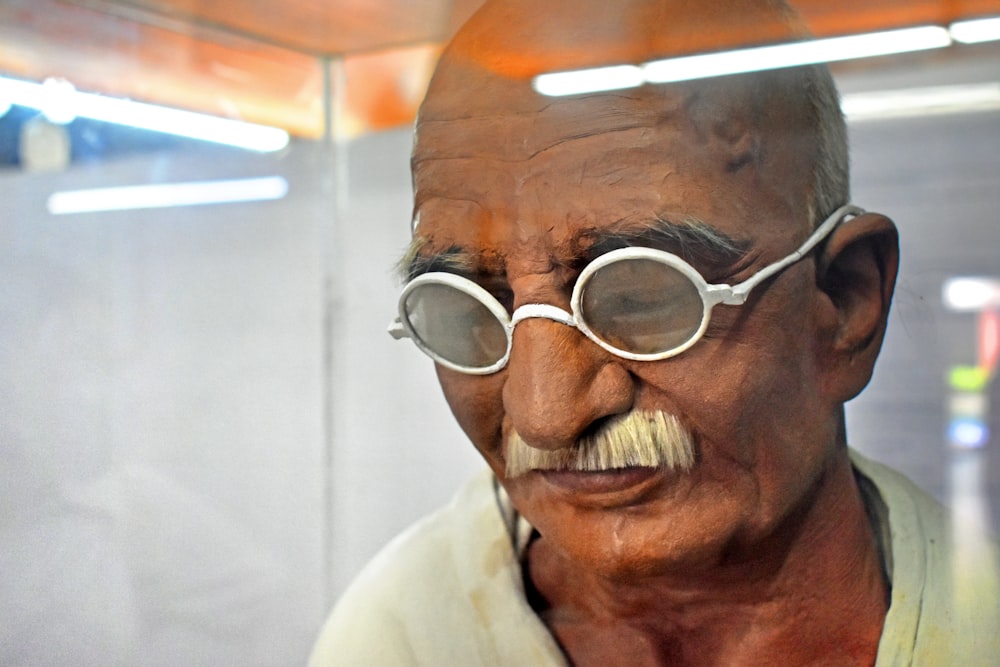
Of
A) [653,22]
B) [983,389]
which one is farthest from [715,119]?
[983,389]

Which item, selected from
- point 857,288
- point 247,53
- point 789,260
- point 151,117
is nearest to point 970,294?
point 857,288

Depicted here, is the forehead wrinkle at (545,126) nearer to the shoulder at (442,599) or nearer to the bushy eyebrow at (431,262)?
the bushy eyebrow at (431,262)

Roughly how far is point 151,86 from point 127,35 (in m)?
0.08

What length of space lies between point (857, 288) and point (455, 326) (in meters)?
0.47

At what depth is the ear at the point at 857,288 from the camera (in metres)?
1.12

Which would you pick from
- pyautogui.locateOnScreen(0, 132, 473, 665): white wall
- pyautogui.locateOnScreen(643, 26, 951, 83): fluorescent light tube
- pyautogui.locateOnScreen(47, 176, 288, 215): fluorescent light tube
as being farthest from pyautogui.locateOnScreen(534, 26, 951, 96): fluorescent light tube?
pyautogui.locateOnScreen(47, 176, 288, 215): fluorescent light tube

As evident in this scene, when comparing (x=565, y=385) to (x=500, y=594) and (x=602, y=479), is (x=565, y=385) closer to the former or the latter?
(x=602, y=479)

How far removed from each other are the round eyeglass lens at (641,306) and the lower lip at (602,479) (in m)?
0.14

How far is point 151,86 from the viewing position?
150cm

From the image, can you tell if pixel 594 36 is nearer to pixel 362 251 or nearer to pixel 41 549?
pixel 362 251

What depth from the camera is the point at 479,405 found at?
1.18 meters

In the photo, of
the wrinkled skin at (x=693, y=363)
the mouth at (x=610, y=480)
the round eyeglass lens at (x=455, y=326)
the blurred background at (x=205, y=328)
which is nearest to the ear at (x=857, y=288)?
the wrinkled skin at (x=693, y=363)

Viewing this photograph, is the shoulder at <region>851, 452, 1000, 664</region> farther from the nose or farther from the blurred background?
the nose

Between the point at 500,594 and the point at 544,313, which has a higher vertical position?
the point at 544,313
